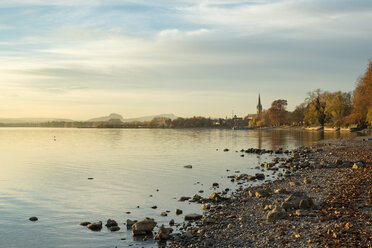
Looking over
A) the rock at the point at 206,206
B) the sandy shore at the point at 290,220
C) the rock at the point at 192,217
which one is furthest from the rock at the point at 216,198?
the rock at the point at 192,217

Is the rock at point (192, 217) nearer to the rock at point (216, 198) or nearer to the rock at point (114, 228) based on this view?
the rock at point (216, 198)

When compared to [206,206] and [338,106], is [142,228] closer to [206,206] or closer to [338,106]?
[206,206]

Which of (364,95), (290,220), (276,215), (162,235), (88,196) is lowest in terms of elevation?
(88,196)

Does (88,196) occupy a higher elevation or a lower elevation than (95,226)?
lower

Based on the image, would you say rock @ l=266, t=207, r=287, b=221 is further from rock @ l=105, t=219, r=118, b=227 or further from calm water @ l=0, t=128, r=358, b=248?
rock @ l=105, t=219, r=118, b=227

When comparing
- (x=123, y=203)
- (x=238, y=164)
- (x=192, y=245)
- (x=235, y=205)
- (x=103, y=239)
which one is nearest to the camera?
(x=192, y=245)

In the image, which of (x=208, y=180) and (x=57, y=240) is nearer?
(x=57, y=240)

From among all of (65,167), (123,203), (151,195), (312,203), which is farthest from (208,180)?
(65,167)

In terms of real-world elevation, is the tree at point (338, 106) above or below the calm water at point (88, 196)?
above

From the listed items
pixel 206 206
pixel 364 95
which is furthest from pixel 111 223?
pixel 364 95

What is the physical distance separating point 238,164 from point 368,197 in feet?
80.4

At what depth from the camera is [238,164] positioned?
41.9 meters

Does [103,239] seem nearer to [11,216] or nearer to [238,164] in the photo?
[11,216]

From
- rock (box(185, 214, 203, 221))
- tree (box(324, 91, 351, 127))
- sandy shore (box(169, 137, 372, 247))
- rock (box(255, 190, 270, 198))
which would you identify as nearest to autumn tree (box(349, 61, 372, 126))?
tree (box(324, 91, 351, 127))
